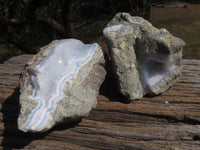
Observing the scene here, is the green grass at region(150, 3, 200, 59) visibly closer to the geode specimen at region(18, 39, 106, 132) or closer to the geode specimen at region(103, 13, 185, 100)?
the geode specimen at region(103, 13, 185, 100)

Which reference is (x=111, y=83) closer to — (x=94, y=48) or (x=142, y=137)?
(x=94, y=48)

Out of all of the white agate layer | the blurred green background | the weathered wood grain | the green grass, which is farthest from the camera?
the green grass

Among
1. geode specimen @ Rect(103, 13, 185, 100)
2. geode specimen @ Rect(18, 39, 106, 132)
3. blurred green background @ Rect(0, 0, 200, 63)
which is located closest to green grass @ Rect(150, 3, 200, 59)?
blurred green background @ Rect(0, 0, 200, 63)

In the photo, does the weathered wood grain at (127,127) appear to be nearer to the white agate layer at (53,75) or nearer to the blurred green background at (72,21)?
the white agate layer at (53,75)

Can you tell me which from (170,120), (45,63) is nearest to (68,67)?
(45,63)

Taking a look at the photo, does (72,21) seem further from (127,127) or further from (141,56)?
(127,127)

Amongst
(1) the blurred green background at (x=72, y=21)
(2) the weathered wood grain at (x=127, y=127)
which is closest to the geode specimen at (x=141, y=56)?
(2) the weathered wood grain at (x=127, y=127)

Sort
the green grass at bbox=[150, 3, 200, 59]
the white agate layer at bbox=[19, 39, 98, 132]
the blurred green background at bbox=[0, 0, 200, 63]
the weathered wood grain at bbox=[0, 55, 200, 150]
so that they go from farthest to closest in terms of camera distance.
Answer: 1. the green grass at bbox=[150, 3, 200, 59]
2. the blurred green background at bbox=[0, 0, 200, 63]
3. the weathered wood grain at bbox=[0, 55, 200, 150]
4. the white agate layer at bbox=[19, 39, 98, 132]

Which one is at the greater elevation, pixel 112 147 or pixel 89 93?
pixel 89 93
